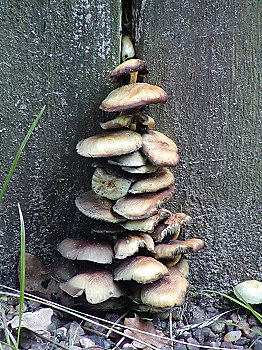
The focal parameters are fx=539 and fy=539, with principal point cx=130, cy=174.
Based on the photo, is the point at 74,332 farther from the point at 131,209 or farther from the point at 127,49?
the point at 127,49

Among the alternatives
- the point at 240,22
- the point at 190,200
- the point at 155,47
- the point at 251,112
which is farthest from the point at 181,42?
the point at 190,200

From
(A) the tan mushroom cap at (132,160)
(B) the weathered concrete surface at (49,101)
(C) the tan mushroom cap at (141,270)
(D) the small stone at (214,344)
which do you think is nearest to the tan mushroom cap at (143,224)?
(C) the tan mushroom cap at (141,270)

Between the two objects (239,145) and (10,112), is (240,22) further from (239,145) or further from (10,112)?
(10,112)

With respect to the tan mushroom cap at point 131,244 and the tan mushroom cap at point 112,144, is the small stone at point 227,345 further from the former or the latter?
the tan mushroom cap at point 112,144

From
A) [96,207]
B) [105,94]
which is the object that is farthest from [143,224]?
[105,94]

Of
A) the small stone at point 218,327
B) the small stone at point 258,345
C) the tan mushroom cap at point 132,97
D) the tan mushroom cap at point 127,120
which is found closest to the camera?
the tan mushroom cap at point 132,97

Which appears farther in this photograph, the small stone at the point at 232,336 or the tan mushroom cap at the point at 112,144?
the small stone at the point at 232,336

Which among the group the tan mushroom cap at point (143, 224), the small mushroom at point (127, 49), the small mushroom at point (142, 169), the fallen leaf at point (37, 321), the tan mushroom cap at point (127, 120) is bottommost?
the fallen leaf at point (37, 321)
